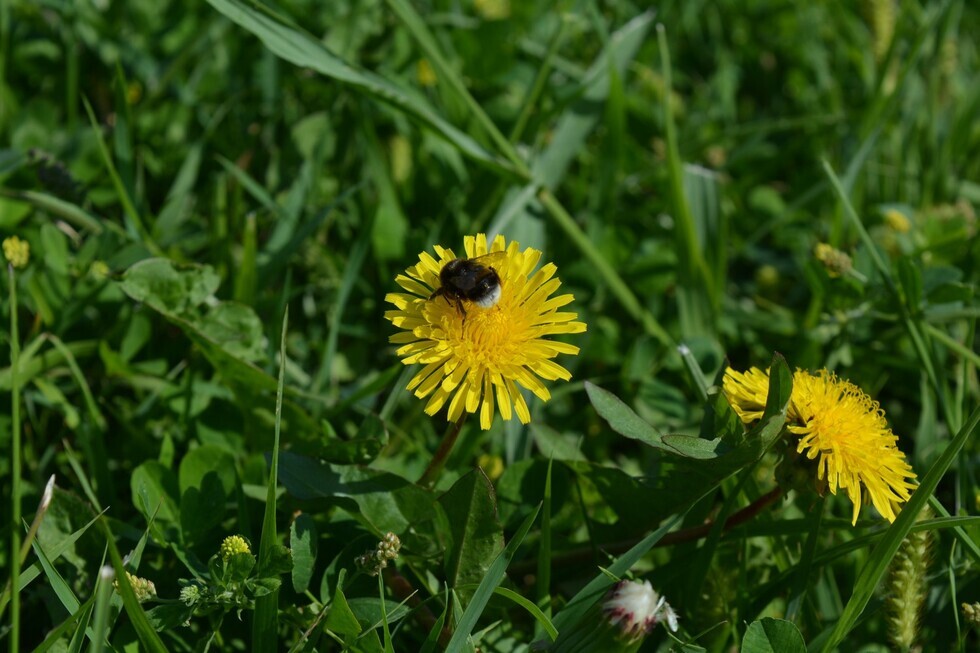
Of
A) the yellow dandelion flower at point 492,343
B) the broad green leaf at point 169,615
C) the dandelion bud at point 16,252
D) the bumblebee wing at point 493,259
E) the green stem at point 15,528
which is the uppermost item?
the bumblebee wing at point 493,259

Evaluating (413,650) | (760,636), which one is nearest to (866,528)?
(760,636)

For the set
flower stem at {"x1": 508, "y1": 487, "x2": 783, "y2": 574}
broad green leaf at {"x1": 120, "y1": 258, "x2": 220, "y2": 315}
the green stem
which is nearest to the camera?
the green stem

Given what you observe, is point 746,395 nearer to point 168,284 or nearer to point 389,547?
point 389,547

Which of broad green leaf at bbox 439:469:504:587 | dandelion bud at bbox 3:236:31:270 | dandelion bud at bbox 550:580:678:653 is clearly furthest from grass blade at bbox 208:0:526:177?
dandelion bud at bbox 550:580:678:653

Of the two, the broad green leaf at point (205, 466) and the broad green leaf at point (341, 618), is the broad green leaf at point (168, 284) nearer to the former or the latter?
the broad green leaf at point (205, 466)

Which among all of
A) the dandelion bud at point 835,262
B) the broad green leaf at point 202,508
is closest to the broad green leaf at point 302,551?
the broad green leaf at point 202,508

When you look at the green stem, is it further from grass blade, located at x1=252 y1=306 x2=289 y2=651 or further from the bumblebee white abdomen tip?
the bumblebee white abdomen tip
